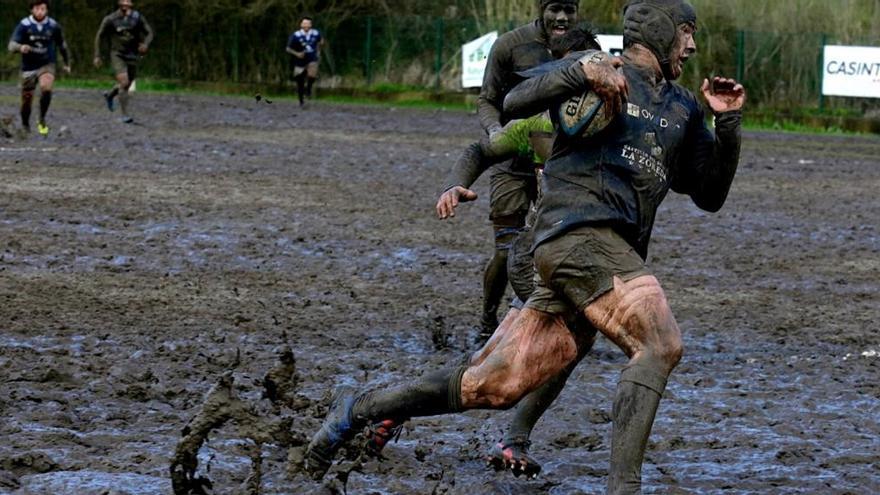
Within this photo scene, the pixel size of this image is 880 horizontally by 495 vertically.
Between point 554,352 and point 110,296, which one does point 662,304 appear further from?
point 110,296

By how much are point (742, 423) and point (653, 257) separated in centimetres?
550

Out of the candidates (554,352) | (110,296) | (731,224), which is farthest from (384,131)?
(554,352)

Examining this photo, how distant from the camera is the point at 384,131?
26766 millimetres

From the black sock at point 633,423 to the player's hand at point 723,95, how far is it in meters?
0.93

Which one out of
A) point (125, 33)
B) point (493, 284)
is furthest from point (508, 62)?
point (125, 33)

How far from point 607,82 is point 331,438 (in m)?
1.61

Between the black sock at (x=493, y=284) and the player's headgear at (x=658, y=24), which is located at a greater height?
the player's headgear at (x=658, y=24)

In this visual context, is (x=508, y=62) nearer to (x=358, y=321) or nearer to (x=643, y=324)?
(x=358, y=321)

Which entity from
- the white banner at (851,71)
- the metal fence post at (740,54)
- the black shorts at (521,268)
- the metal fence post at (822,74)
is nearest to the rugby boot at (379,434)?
the black shorts at (521,268)

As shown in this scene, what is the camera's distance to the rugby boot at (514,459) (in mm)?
5926

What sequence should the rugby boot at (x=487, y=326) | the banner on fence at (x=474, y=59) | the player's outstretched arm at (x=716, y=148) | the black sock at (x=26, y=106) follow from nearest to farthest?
1. the player's outstretched arm at (x=716, y=148)
2. the rugby boot at (x=487, y=326)
3. the black sock at (x=26, y=106)
4. the banner on fence at (x=474, y=59)

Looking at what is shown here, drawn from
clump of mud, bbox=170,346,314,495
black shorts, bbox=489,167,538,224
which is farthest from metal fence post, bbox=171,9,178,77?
clump of mud, bbox=170,346,314,495

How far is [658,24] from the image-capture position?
5.33 metres

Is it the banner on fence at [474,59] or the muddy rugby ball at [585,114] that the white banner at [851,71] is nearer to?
the banner on fence at [474,59]
